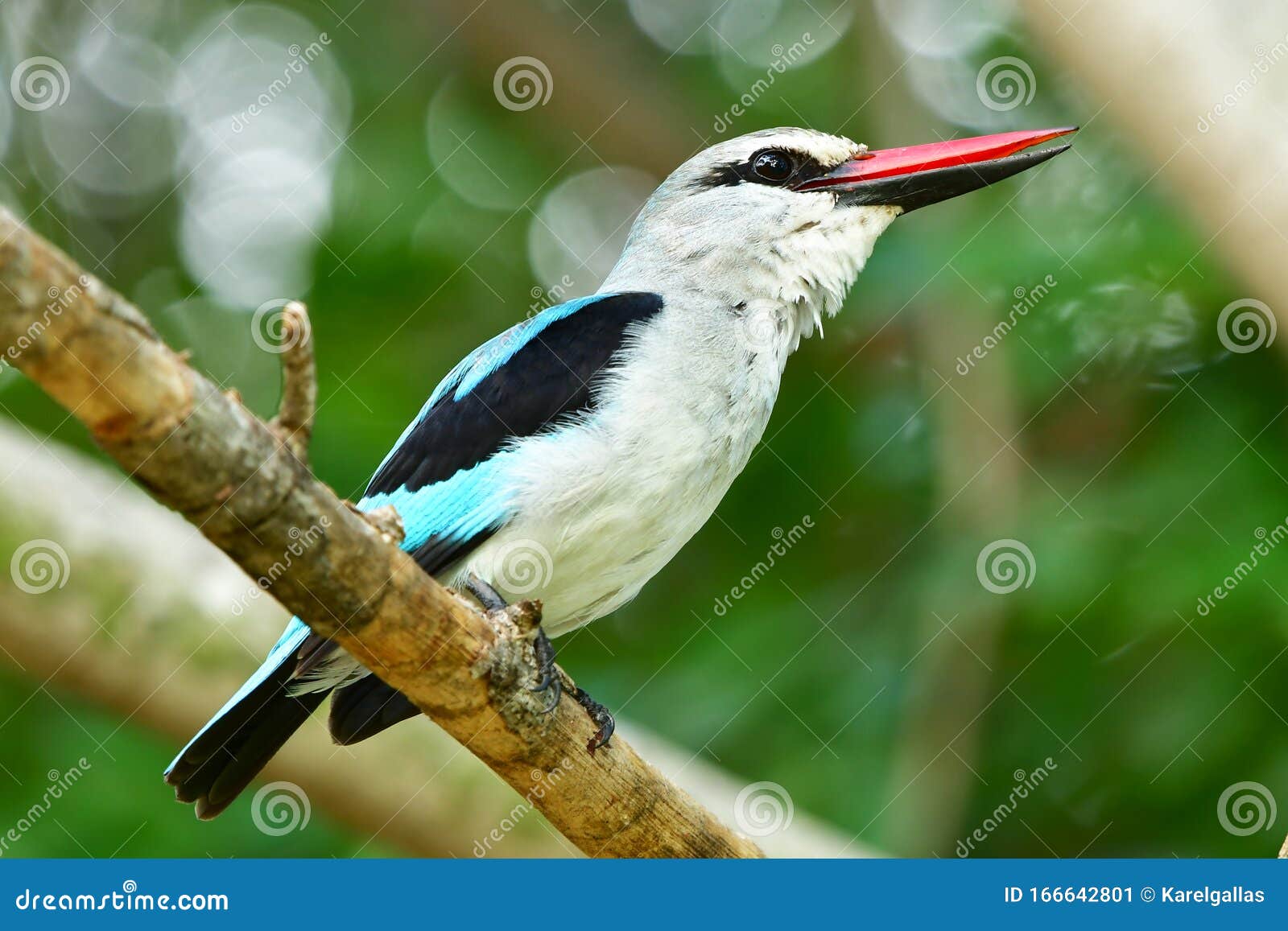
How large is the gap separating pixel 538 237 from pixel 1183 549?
353 centimetres

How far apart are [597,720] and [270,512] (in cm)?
136

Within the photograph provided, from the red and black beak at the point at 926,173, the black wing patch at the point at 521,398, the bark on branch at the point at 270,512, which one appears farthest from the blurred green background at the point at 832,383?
the bark on branch at the point at 270,512

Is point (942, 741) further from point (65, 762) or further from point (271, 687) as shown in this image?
point (65, 762)

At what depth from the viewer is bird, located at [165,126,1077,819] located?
10.4ft
